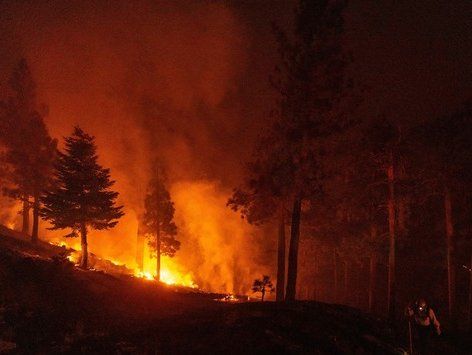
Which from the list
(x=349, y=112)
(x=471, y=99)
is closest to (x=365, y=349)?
(x=349, y=112)

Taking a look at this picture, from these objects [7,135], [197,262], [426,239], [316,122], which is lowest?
[197,262]

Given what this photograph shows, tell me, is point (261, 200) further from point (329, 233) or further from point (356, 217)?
point (329, 233)

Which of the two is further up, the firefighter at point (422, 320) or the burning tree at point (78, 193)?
the burning tree at point (78, 193)

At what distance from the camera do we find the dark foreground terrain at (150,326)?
367 inches

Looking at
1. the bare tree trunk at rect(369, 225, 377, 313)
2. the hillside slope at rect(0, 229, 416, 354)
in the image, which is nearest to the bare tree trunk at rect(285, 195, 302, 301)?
the hillside slope at rect(0, 229, 416, 354)

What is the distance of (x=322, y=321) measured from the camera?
1166 centimetres

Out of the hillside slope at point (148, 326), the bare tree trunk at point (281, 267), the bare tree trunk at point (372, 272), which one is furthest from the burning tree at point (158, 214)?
the hillside slope at point (148, 326)

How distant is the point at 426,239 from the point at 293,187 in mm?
27577

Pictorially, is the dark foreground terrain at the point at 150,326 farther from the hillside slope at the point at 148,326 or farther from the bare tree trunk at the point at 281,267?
the bare tree trunk at the point at 281,267

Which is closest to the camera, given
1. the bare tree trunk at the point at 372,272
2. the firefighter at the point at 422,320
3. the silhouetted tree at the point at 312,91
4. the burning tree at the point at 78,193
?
the firefighter at the point at 422,320

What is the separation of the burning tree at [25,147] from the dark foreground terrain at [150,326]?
19.4 meters

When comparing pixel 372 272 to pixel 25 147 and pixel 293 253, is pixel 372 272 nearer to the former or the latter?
pixel 293 253

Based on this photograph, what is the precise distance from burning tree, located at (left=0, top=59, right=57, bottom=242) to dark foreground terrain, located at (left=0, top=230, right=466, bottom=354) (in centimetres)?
1941

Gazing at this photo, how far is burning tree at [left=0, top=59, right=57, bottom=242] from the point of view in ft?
114
